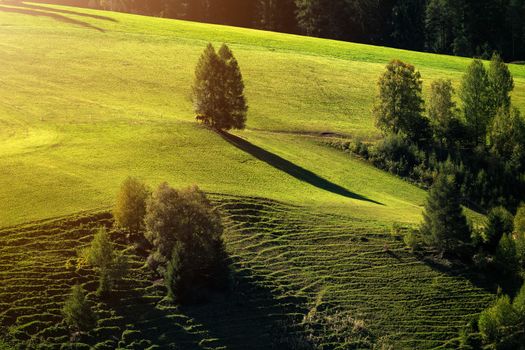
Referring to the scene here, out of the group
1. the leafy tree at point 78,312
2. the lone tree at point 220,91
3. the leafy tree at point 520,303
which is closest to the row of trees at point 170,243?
the leafy tree at point 78,312

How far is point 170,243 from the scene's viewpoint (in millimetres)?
57062

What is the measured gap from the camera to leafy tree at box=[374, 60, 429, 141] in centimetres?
9531

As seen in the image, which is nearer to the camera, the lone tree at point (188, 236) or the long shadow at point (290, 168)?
the lone tree at point (188, 236)

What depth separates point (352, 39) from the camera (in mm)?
178375

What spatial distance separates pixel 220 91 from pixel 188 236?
34.1 m

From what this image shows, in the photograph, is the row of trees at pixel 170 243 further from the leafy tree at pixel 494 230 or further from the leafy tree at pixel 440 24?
the leafy tree at pixel 440 24

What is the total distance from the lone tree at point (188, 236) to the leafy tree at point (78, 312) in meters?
7.74

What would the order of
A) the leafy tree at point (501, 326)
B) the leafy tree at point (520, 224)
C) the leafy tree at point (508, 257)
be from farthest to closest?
the leafy tree at point (520, 224) → the leafy tree at point (508, 257) → the leafy tree at point (501, 326)

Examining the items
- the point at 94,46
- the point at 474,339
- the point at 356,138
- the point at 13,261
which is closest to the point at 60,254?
the point at 13,261

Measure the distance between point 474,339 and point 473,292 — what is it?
6.12 m

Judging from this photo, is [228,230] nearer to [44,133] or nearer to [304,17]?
[44,133]

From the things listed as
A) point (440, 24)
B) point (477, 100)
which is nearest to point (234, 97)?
point (477, 100)

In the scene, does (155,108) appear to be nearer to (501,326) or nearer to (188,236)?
(188,236)

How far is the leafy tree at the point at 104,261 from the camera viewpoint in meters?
54.4
